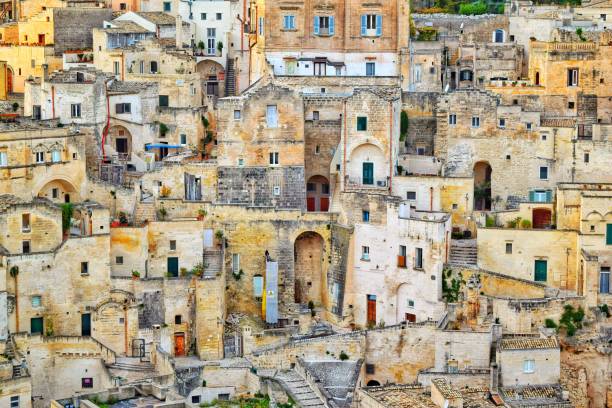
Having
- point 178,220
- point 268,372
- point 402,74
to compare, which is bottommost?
point 268,372

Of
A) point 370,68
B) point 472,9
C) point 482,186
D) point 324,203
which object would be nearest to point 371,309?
point 324,203

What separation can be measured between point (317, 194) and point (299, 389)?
13.9 metres

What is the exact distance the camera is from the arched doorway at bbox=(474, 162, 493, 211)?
274 ft

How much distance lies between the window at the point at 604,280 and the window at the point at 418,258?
24.0ft

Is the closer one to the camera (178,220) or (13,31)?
(178,220)

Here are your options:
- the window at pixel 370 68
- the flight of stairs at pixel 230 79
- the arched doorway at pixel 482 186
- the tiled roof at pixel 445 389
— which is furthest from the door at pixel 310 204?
the tiled roof at pixel 445 389

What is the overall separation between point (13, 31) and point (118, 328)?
24.8m

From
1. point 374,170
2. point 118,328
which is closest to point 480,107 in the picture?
point 374,170

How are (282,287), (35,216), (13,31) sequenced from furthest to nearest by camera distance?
(13,31) < (282,287) < (35,216)

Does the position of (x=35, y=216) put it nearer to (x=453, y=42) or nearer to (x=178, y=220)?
(x=178, y=220)

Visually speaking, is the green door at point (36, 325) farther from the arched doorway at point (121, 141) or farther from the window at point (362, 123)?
the window at point (362, 123)

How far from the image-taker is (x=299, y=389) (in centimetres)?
7344

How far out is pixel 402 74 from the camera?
87812mm

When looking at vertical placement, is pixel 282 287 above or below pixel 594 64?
below
